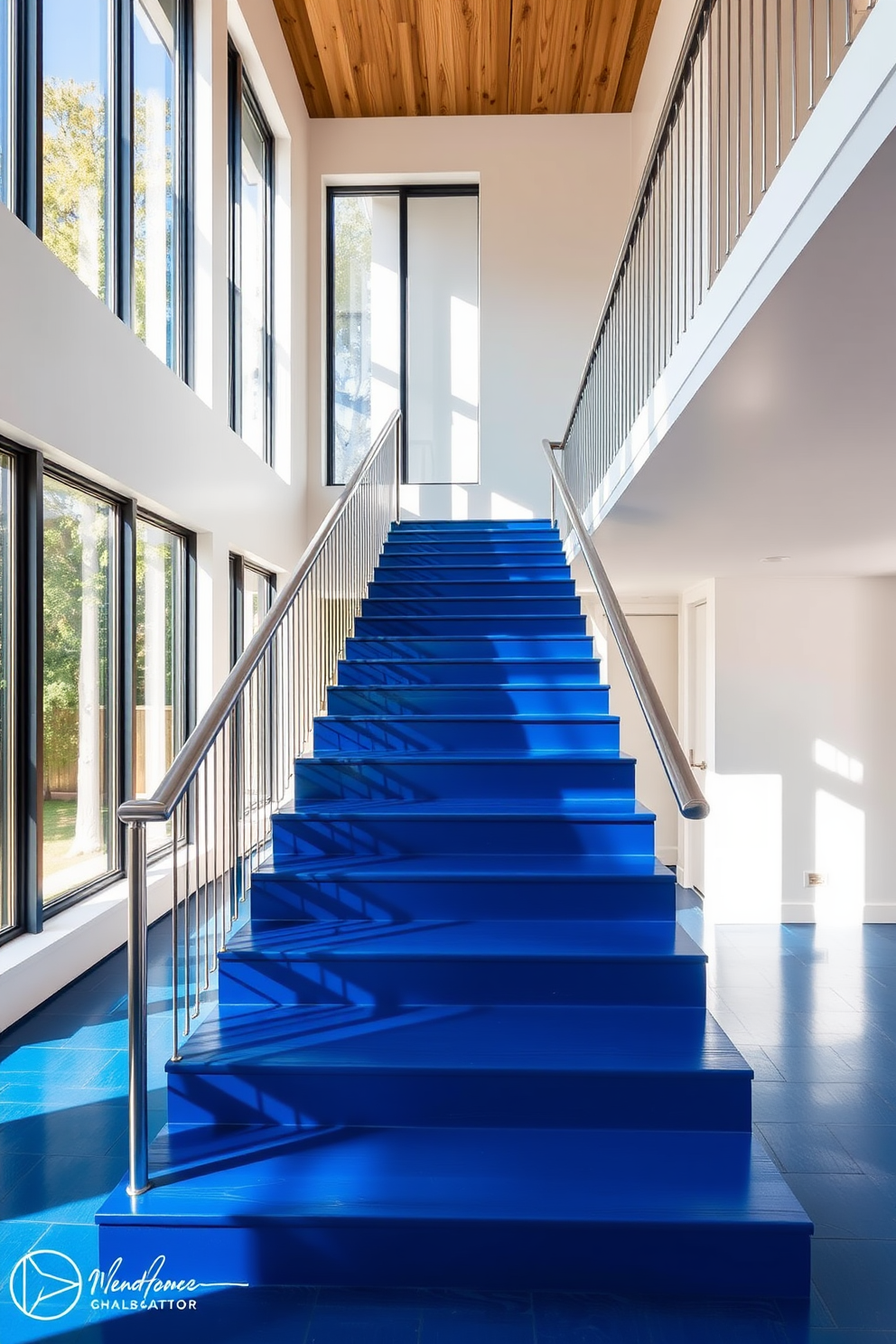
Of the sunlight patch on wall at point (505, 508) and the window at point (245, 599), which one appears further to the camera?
the sunlight patch on wall at point (505, 508)

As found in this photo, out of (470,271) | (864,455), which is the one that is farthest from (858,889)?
(470,271)

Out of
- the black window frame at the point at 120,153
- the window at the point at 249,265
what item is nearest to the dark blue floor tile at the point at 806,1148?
the black window frame at the point at 120,153

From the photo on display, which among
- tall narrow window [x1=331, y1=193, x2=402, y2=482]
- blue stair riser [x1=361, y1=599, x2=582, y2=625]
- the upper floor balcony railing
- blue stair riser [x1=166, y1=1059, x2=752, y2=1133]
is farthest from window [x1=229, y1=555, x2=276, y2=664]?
blue stair riser [x1=166, y1=1059, x2=752, y2=1133]

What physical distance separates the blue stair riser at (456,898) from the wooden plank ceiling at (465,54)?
283 inches

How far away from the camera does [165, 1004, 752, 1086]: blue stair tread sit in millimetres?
2459

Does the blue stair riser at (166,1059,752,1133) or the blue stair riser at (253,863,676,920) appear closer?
the blue stair riser at (166,1059,752,1133)

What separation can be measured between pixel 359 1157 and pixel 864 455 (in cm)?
283

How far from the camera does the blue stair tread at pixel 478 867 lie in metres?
3.16

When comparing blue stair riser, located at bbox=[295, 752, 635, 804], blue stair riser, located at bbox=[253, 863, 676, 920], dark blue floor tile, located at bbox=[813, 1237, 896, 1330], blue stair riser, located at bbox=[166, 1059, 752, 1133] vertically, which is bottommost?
dark blue floor tile, located at bbox=[813, 1237, 896, 1330]

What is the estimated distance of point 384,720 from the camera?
4168mm

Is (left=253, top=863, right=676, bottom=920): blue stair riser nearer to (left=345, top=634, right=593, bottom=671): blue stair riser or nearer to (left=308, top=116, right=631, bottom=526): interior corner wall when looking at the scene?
(left=345, top=634, right=593, bottom=671): blue stair riser

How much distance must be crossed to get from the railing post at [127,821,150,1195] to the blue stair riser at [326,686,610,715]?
85.0 inches

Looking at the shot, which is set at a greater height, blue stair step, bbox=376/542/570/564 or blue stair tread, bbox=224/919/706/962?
blue stair step, bbox=376/542/570/564

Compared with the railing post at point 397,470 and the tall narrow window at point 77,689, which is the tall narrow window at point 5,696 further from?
the railing post at point 397,470
